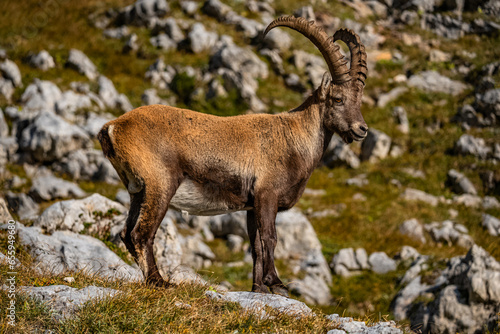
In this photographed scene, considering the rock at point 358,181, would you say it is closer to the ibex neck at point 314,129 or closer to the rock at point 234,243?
the rock at point 234,243

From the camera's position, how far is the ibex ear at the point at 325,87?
27.2 ft

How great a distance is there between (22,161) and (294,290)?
50.5 ft

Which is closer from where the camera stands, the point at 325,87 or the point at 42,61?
the point at 325,87

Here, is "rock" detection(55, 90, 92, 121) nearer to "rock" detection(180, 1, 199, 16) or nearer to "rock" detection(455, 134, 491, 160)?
"rock" detection(180, 1, 199, 16)

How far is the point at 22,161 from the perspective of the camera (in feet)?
72.8

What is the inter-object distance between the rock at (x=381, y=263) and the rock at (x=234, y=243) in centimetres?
529

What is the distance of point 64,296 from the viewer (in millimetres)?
5621

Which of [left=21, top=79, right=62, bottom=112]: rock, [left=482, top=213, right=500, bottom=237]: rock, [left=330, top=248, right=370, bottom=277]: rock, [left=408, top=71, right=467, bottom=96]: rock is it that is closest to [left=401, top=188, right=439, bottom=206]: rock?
[left=482, top=213, right=500, bottom=237]: rock

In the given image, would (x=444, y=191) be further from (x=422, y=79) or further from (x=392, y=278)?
(x=422, y=79)

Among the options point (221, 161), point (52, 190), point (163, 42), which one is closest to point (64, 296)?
point (221, 161)

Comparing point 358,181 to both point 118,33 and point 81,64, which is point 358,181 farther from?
point 118,33

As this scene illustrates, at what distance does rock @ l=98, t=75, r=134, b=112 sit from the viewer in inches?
1047

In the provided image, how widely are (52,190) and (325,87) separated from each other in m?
15.0

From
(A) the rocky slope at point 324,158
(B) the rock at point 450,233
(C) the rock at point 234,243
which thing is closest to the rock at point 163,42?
(A) the rocky slope at point 324,158
